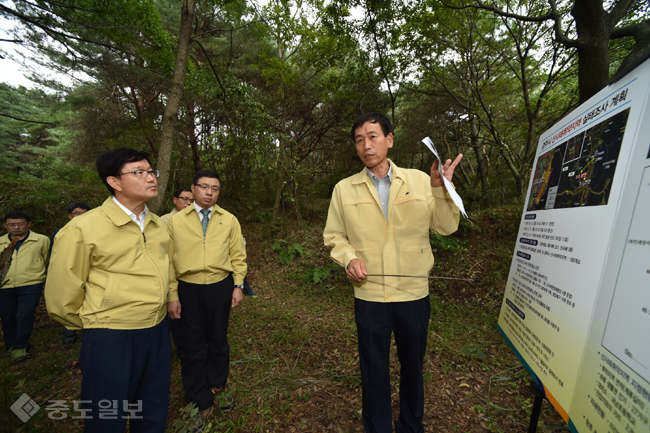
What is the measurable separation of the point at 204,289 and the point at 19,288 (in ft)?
11.6

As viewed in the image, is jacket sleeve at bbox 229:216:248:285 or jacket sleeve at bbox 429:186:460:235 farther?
jacket sleeve at bbox 229:216:248:285

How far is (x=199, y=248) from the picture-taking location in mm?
2688

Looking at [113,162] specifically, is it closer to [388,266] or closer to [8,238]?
[388,266]

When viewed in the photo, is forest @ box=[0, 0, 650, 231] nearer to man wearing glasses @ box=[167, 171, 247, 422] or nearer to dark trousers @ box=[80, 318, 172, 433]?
man wearing glasses @ box=[167, 171, 247, 422]

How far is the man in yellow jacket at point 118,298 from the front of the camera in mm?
Result: 1679

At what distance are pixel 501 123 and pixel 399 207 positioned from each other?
8.10 meters

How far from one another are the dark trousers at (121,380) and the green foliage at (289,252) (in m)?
5.40

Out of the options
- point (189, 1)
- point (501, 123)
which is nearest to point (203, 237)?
point (189, 1)

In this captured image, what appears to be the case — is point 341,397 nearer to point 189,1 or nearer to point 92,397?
point 92,397

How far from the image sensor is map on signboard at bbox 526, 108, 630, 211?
1056mm

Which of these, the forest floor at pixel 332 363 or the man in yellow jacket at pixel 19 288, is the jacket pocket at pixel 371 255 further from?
the man in yellow jacket at pixel 19 288

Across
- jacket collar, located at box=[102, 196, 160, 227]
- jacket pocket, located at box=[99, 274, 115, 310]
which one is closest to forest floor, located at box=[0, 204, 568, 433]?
jacket pocket, located at box=[99, 274, 115, 310]

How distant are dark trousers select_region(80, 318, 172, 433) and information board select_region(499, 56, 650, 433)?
257 cm

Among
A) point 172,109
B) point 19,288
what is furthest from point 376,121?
point 19,288
